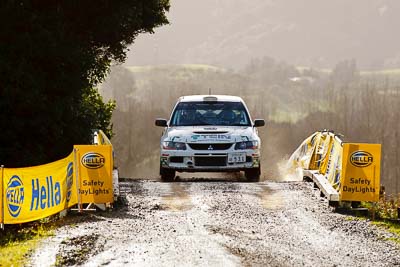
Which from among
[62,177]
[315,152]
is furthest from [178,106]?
[62,177]

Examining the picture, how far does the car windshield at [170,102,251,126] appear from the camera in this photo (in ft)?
61.3

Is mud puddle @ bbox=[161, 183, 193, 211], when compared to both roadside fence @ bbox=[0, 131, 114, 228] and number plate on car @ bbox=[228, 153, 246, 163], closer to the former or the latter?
roadside fence @ bbox=[0, 131, 114, 228]

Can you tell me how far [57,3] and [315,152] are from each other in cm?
772

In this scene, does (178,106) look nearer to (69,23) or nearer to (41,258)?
(69,23)

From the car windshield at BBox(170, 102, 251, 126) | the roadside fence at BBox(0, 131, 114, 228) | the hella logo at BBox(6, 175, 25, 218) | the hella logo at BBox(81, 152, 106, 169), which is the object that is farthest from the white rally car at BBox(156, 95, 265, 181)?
the hella logo at BBox(6, 175, 25, 218)

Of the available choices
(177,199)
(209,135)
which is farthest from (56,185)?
(209,135)

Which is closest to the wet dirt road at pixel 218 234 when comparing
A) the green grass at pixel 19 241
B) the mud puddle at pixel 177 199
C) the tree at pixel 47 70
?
the mud puddle at pixel 177 199

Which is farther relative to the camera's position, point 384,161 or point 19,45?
point 384,161

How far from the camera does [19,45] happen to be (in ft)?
60.1

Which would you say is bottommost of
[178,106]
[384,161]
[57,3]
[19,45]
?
Result: [384,161]

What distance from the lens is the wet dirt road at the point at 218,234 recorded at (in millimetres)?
9367

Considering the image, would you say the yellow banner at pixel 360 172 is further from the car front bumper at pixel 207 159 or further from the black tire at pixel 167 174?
the black tire at pixel 167 174

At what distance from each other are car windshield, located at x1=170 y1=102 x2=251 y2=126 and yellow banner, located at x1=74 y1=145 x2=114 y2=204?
211 inches

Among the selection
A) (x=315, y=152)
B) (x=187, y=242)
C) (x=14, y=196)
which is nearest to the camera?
(x=187, y=242)
